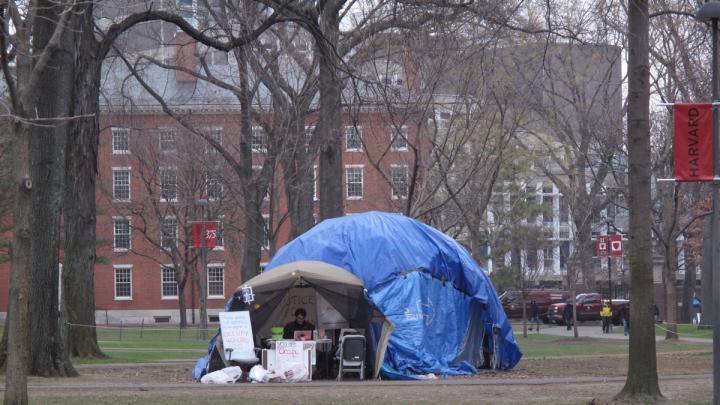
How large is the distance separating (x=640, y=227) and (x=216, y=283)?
2219 inches

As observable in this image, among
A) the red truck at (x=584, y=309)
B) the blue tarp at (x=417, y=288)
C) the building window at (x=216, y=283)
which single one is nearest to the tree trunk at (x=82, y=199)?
the blue tarp at (x=417, y=288)

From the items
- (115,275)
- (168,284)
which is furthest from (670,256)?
(115,275)

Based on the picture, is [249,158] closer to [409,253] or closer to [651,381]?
[409,253]

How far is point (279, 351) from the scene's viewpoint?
20.4 meters

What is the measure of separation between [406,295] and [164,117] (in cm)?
3236

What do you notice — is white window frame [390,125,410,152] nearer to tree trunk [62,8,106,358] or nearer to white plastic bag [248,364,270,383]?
tree trunk [62,8,106,358]

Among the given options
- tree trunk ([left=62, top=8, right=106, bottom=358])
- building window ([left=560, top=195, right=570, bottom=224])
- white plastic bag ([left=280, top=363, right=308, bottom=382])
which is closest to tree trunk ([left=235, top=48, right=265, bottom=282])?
tree trunk ([left=62, top=8, right=106, bottom=358])

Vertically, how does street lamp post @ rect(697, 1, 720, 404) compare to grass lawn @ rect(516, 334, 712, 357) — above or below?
above

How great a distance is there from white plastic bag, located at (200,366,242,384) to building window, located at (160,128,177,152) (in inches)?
1074

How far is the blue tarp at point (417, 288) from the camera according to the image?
21562 millimetres

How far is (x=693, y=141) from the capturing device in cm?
1378

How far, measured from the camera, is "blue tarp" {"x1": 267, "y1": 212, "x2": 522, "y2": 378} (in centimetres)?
2156

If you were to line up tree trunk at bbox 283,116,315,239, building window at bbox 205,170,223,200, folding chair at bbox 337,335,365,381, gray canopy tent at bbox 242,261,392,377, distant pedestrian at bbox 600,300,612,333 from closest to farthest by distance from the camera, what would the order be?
folding chair at bbox 337,335,365,381 < gray canopy tent at bbox 242,261,392,377 < tree trunk at bbox 283,116,315,239 < distant pedestrian at bbox 600,300,612,333 < building window at bbox 205,170,223,200

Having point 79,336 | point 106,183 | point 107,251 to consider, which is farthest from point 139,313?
point 79,336
